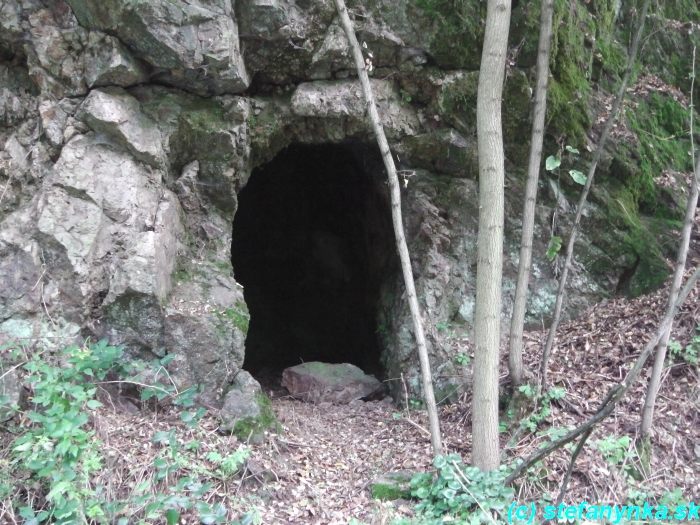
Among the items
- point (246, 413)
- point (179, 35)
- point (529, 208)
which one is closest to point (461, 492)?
point (246, 413)

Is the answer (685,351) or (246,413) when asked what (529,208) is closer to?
(685,351)

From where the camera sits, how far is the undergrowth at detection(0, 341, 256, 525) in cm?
334

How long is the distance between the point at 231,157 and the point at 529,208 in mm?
3027

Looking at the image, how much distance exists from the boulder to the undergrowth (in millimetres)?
2241

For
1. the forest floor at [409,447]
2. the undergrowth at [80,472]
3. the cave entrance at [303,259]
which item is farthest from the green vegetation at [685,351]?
the cave entrance at [303,259]

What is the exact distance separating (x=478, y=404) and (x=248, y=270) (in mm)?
7412

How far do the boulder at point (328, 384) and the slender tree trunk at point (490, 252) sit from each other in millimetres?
2441

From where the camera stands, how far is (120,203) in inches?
193

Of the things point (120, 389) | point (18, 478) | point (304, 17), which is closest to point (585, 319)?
point (304, 17)

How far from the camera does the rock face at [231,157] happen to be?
470 cm

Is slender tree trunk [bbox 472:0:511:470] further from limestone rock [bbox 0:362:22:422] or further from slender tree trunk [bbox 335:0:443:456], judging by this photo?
limestone rock [bbox 0:362:22:422]

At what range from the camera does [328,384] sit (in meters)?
6.38

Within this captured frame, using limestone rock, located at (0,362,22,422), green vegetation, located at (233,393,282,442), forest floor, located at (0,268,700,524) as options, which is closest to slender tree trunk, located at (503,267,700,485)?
forest floor, located at (0,268,700,524)

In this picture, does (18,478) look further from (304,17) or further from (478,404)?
(304,17)
